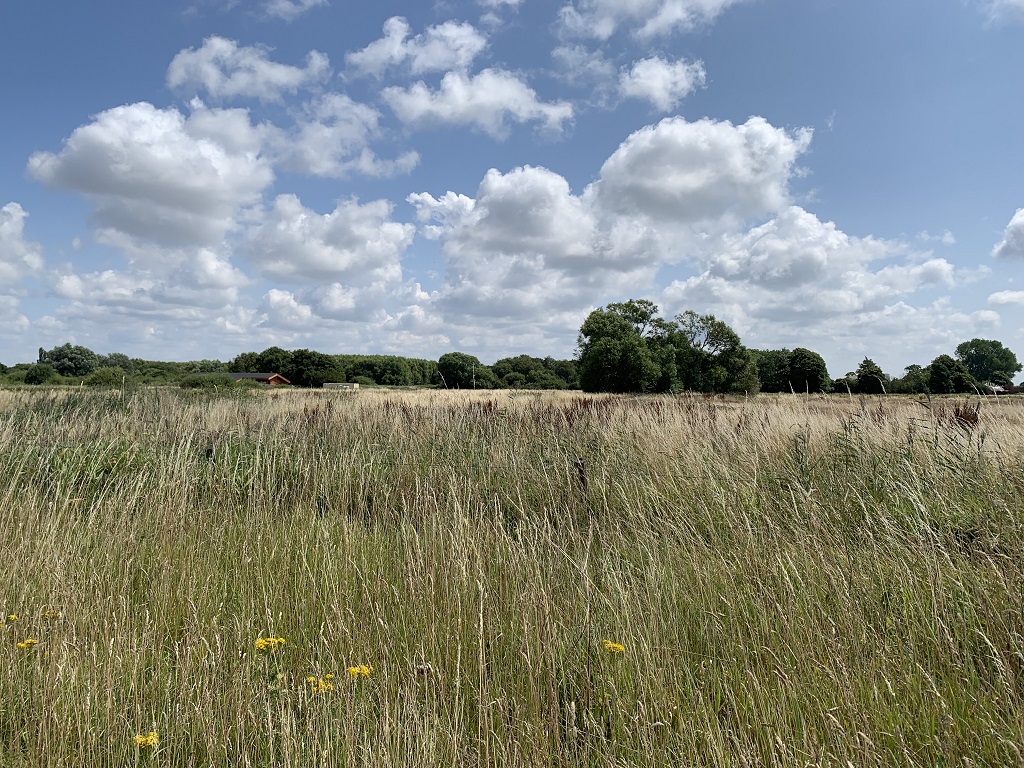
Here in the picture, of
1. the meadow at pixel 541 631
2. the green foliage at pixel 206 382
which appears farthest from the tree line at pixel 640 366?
the meadow at pixel 541 631

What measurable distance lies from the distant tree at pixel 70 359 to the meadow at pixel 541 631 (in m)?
78.5

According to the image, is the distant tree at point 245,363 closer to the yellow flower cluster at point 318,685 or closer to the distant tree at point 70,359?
the distant tree at point 70,359

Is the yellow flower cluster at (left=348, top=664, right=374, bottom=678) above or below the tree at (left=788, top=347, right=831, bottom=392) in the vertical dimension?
below

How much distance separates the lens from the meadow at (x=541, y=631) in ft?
6.24

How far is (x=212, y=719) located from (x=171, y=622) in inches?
48.1

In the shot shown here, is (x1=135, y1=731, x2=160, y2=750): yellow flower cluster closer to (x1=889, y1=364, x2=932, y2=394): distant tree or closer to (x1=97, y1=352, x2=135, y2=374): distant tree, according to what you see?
(x1=889, y1=364, x2=932, y2=394): distant tree

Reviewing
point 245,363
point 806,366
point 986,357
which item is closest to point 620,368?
point 806,366

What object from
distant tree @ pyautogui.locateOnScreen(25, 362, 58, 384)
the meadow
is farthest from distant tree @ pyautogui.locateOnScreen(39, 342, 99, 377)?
the meadow

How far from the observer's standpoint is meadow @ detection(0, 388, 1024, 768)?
1.90 m

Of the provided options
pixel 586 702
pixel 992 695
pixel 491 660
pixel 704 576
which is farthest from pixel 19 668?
pixel 992 695

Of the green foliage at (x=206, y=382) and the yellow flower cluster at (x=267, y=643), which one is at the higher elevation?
the green foliage at (x=206, y=382)

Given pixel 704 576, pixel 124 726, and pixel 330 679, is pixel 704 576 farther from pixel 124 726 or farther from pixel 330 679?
pixel 124 726

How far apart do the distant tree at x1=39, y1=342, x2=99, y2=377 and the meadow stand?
78.5m

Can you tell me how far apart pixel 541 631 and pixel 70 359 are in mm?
86363
